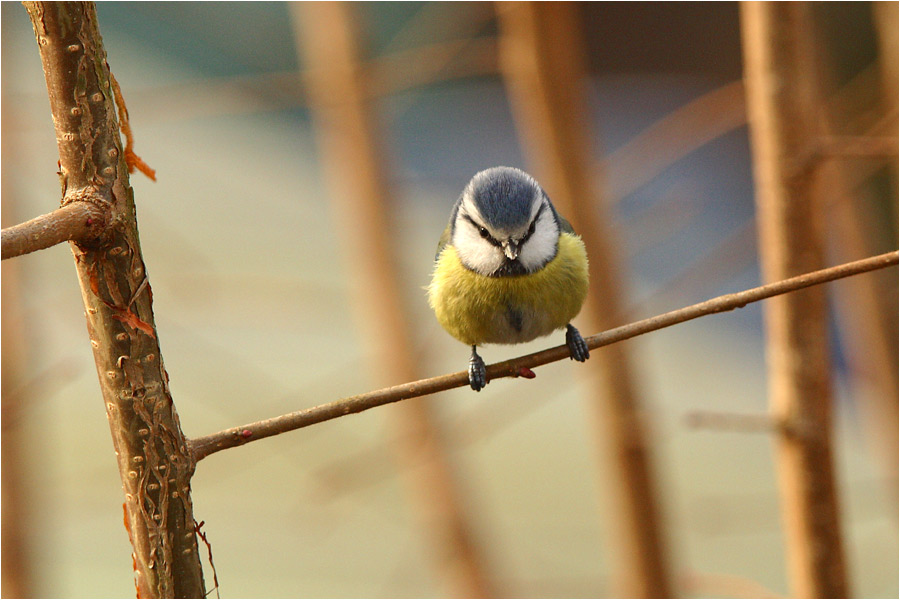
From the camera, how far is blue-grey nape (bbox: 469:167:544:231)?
873mm

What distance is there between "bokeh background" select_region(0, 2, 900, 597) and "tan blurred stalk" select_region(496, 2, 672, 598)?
0.26m

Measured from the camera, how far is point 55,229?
0.48m

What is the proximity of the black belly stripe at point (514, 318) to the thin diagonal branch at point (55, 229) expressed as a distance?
0.54m

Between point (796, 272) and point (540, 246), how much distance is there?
30cm

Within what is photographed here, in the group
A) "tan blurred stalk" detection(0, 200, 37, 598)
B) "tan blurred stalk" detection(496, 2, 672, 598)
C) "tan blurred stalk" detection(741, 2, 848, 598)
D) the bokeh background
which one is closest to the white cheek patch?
"tan blurred stalk" detection(741, 2, 848, 598)

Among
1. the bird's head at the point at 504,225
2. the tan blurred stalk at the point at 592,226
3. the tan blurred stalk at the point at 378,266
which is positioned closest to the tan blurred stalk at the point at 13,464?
the tan blurred stalk at the point at 378,266

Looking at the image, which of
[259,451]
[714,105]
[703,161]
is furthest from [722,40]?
[259,451]

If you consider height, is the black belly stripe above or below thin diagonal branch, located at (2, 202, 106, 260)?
below

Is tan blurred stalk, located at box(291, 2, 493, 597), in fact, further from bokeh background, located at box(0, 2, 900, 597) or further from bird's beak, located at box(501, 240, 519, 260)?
bird's beak, located at box(501, 240, 519, 260)

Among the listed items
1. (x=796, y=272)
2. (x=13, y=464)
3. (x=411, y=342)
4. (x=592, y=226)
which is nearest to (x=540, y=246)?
(x=796, y=272)

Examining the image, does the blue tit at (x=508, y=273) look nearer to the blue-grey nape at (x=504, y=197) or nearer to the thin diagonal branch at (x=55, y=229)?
the blue-grey nape at (x=504, y=197)

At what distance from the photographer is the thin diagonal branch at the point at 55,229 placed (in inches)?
18.0

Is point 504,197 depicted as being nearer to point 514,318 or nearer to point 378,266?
point 514,318

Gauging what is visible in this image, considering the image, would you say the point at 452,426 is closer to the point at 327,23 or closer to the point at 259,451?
the point at 327,23
